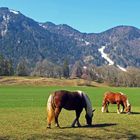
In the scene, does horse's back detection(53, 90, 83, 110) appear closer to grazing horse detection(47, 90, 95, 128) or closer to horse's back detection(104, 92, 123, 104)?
grazing horse detection(47, 90, 95, 128)

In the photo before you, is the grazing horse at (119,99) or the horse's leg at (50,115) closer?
the horse's leg at (50,115)

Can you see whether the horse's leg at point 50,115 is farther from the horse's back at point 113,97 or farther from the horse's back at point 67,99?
the horse's back at point 113,97

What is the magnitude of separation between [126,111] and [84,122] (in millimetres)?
8108

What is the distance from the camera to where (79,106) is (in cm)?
2389

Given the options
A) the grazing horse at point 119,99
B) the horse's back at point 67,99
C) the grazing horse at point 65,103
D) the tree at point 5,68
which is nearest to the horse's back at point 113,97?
the grazing horse at point 119,99

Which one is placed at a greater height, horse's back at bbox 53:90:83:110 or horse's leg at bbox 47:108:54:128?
horse's back at bbox 53:90:83:110

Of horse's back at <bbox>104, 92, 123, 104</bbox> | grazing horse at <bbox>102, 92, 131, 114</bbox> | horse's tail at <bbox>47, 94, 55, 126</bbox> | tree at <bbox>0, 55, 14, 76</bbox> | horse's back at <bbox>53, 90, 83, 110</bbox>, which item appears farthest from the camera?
tree at <bbox>0, 55, 14, 76</bbox>

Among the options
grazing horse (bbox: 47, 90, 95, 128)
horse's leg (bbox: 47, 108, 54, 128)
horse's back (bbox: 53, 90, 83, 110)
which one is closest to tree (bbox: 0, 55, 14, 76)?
grazing horse (bbox: 47, 90, 95, 128)

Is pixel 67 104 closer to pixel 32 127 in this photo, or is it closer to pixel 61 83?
pixel 32 127

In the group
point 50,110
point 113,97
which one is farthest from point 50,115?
point 113,97

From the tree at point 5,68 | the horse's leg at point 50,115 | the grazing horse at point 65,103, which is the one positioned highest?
the tree at point 5,68

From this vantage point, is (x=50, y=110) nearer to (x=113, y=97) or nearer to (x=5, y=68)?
(x=113, y=97)

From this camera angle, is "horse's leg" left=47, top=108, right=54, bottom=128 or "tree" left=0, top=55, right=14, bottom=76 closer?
"horse's leg" left=47, top=108, right=54, bottom=128

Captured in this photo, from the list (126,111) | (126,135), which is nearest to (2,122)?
(126,135)
